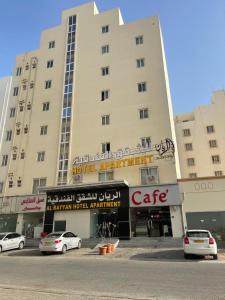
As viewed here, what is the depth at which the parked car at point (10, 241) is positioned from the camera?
21.1 meters

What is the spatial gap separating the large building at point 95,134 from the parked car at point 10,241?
3.84m

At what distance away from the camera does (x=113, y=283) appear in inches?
345

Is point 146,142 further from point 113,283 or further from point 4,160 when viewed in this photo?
point 113,283

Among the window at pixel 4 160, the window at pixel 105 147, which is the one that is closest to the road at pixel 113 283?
the window at pixel 105 147

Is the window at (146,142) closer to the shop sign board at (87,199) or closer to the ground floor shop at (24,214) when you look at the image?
the shop sign board at (87,199)

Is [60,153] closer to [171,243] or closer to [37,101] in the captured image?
[37,101]

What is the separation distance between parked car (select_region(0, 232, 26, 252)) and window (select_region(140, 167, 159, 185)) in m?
12.5

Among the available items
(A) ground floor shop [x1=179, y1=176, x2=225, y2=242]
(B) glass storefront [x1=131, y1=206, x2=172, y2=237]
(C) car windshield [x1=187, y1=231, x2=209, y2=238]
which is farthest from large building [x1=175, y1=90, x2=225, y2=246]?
(C) car windshield [x1=187, y1=231, x2=209, y2=238]

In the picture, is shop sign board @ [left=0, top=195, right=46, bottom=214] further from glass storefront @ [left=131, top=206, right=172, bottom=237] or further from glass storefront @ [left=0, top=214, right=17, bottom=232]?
glass storefront @ [left=131, top=206, right=172, bottom=237]

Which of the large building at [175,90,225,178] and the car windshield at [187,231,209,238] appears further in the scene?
the large building at [175,90,225,178]

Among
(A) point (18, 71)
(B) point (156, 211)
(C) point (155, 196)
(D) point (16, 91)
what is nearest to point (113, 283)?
(C) point (155, 196)

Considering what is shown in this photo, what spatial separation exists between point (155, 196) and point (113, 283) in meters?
15.7

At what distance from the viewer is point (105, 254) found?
57.9 feet

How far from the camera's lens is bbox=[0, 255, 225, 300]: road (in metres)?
7.34
